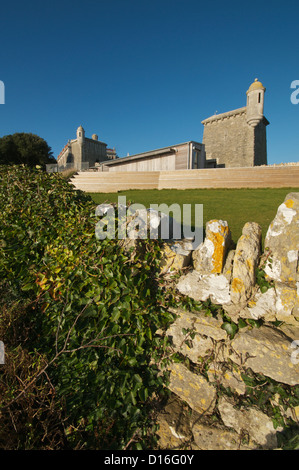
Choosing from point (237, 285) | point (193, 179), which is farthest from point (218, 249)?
point (193, 179)

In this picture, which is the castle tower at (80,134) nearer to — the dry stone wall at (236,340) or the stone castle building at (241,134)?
the stone castle building at (241,134)

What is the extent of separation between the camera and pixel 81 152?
26.9 metres

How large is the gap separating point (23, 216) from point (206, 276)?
9.73 feet

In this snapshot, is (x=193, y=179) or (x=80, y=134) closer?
(x=193, y=179)

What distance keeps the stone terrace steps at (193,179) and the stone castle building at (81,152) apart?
12.9 metres

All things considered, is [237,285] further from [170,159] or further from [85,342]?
[170,159]

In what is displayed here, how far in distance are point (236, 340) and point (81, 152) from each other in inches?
1152

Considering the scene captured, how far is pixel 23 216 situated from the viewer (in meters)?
3.30

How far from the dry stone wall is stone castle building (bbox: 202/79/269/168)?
922 inches

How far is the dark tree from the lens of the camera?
25469mm

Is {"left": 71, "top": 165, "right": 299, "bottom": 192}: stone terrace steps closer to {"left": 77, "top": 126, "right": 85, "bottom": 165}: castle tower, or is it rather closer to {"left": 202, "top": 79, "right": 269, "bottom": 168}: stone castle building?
{"left": 202, "top": 79, "right": 269, "bottom": 168}: stone castle building

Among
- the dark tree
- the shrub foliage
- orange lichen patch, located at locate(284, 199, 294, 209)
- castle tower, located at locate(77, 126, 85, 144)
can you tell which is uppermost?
castle tower, located at locate(77, 126, 85, 144)

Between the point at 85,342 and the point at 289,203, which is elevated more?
the point at 289,203

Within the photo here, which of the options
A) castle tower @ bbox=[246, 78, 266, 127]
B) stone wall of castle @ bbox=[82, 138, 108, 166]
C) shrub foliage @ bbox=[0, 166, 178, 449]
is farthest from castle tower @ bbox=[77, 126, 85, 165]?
shrub foliage @ bbox=[0, 166, 178, 449]
